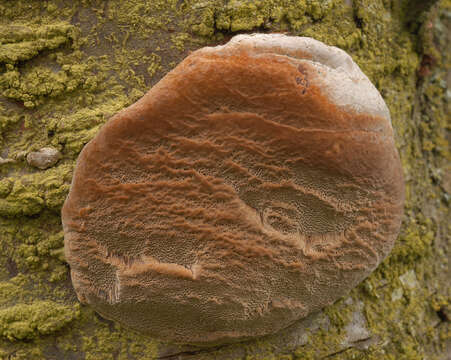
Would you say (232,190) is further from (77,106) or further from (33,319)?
(33,319)

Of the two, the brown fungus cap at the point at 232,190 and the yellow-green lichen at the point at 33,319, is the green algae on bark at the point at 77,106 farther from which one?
the brown fungus cap at the point at 232,190

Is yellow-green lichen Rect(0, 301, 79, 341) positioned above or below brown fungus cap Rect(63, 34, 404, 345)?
below

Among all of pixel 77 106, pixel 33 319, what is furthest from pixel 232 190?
pixel 33 319

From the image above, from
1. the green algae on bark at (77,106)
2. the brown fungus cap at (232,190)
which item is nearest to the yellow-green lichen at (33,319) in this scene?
the green algae on bark at (77,106)

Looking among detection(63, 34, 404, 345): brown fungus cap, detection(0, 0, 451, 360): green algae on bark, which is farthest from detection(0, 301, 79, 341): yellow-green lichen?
detection(63, 34, 404, 345): brown fungus cap

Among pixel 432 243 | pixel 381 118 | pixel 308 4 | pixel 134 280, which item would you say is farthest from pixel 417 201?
pixel 134 280

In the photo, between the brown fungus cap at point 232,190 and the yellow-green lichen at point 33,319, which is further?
the yellow-green lichen at point 33,319

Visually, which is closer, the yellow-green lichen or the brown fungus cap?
the brown fungus cap

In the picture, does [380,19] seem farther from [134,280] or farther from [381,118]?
[134,280]

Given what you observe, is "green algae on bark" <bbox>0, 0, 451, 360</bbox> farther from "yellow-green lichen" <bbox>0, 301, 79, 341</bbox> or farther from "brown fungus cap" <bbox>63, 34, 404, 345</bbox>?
"brown fungus cap" <bbox>63, 34, 404, 345</bbox>
